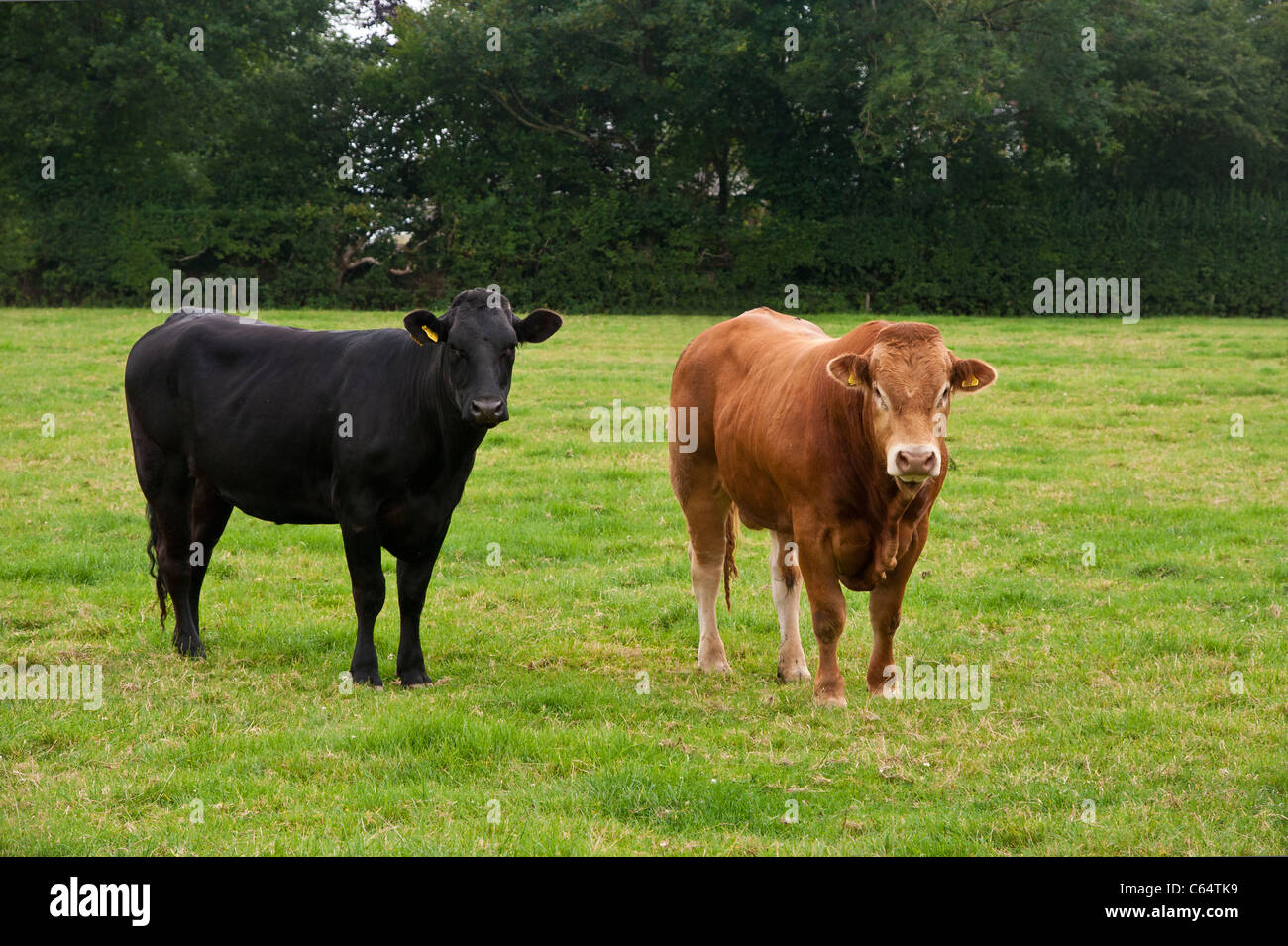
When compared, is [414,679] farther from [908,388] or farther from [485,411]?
[908,388]

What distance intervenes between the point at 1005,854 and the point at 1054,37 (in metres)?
30.9

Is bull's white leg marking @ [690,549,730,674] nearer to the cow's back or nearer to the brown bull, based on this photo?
the brown bull

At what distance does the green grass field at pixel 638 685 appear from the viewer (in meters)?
4.61

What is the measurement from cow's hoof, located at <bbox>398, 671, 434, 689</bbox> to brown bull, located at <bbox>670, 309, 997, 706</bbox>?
1501mm

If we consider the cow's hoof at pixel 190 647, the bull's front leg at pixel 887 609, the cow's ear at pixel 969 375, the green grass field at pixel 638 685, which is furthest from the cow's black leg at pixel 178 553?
the cow's ear at pixel 969 375

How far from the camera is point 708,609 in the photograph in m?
7.04

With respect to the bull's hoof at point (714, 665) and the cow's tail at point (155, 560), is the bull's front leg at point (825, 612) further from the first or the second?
the cow's tail at point (155, 560)

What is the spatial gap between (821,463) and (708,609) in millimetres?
1429

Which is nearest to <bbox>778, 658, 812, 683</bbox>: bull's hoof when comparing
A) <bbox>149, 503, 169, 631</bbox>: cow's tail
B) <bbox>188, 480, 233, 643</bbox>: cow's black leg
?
<bbox>188, 480, 233, 643</bbox>: cow's black leg

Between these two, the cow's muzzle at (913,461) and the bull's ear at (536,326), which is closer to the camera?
the cow's muzzle at (913,461)

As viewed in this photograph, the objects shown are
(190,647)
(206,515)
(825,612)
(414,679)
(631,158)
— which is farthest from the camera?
(631,158)

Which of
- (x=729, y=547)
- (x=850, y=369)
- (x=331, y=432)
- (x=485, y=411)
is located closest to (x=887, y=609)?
(x=850, y=369)

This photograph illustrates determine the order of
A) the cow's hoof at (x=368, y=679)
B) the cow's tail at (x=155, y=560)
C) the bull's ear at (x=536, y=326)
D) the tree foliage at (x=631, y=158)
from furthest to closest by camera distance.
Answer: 1. the tree foliage at (x=631, y=158)
2. the cow's tail at (x=155, y=560)
3. the bull's ear at (x=536, y=326)
4. the cow's hoof at (x=368, y=679)
